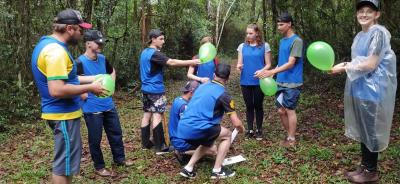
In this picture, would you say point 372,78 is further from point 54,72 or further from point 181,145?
point 54,72

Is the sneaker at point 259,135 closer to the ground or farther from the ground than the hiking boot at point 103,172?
farther from the ground

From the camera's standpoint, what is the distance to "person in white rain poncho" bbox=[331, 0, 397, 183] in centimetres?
389

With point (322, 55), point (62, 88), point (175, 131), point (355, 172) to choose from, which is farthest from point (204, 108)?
point (355, 172)

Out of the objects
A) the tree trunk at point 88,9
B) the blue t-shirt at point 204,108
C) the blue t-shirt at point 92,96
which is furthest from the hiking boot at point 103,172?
the tree trunk at point 88,9

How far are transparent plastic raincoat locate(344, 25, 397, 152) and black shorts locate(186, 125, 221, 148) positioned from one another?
1568mm

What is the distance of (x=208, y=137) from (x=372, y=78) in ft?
6.26

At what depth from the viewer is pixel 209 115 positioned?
14.8ft

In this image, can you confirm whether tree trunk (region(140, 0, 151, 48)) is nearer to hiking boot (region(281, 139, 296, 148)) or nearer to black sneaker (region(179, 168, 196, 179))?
hiking boot (region(281, 139, 296, 148))

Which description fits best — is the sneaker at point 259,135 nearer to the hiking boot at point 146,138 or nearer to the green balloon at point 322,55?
the hiking boot at point 146,138

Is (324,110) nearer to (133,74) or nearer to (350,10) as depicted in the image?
(350,10)

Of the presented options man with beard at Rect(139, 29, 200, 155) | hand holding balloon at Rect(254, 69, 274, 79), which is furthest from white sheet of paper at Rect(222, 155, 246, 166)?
hand holding balloon at Rect(254, 69, 274, 79)

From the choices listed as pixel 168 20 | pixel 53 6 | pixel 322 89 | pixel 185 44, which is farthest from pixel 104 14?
pixel 322 89

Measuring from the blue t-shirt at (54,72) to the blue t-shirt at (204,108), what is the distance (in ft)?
4.62

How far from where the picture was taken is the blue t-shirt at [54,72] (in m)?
3.14
